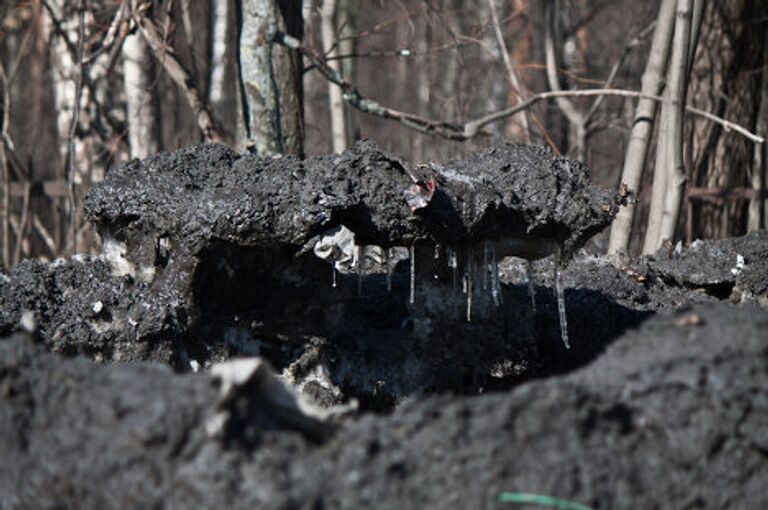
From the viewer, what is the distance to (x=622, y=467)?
8.29 ft

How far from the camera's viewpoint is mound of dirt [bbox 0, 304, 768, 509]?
2.38 meters

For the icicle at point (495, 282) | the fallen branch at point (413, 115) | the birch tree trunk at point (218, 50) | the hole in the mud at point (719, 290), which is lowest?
the hole in the mud at point (719, 290)

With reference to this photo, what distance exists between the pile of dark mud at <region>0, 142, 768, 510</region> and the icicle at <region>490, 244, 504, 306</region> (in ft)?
0.03

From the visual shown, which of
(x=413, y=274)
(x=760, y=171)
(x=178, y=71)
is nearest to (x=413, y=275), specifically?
(x=413, y=274)

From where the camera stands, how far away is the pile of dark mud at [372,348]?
7.91 ft

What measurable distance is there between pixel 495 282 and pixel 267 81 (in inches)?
87.2

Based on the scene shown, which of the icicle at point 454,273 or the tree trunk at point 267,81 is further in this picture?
the tree trunk at point 267,81

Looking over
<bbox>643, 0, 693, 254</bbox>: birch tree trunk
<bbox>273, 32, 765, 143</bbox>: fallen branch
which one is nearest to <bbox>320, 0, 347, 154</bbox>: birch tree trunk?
<bbox>273, 32, 765, 143</bbox>: fallen branch

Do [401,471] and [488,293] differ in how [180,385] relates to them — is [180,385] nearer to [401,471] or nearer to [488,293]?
[401,471]

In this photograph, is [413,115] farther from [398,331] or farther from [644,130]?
[398,331]

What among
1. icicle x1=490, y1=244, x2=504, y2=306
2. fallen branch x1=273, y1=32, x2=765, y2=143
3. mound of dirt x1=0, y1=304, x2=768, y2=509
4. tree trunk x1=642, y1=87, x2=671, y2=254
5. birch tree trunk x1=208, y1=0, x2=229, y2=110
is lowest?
mound of dirt x1=0, y1=304, x2=768, y2=509

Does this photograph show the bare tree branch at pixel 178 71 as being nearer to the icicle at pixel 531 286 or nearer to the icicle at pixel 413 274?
the icicle at pixel 413 274

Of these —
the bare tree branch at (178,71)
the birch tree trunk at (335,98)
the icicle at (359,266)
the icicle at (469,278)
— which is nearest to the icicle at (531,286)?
the icicle at (469,278)

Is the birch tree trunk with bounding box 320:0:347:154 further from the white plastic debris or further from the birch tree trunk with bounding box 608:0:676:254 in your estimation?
the white plastic debris
